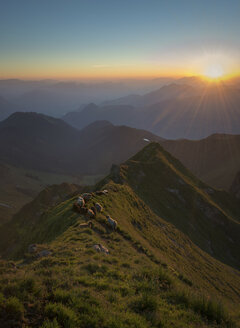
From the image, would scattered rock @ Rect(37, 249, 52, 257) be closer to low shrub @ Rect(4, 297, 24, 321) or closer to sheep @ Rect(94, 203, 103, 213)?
low shrub @ Rect(4, 297, 24, 321)

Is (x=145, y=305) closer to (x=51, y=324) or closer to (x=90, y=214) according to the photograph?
(x=51, y=324)

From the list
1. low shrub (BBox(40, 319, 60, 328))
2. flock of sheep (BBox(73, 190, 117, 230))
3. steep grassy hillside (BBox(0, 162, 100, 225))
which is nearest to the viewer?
low shrub (BBox(40, 319, 60, 328))

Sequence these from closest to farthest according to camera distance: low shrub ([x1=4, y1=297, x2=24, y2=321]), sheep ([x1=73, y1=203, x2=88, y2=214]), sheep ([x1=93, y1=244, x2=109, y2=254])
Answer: low shrub ([x1=4, y1=297, x2=24, y2=321]) → sheep ([x1=93, y1=244, x2=109, y2=254]) → sheep ([x1=73, y1=203, x2=88, y2=214])

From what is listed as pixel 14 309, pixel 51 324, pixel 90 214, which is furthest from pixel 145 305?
pixel 90 214

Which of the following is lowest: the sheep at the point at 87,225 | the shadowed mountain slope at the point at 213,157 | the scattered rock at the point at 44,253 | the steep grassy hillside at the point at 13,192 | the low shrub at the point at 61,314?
the steep grassy hillside at the point at 13,192

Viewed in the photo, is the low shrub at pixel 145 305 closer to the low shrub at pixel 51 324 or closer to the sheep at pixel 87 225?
the low shrub at pixel 51 324

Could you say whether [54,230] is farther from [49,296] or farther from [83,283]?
[49,296]

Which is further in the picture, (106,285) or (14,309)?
(106,285)

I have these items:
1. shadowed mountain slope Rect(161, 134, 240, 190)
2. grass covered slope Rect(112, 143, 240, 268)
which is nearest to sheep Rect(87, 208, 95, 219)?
grass covered slope Rect(112, 143, 240, 268)

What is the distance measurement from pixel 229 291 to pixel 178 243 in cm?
738

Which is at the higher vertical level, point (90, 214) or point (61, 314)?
point (61, 314)

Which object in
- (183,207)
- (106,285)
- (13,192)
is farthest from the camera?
(13,192)

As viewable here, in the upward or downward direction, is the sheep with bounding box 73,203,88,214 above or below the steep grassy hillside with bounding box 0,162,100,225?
above

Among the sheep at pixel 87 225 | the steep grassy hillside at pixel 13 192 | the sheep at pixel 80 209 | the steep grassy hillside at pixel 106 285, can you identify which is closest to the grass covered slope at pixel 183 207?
the steep grassy hillside at pixel 106 285
